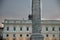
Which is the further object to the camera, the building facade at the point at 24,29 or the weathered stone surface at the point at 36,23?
the building facade at the point at 24,29

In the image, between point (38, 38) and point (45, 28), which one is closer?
point (38, 38)

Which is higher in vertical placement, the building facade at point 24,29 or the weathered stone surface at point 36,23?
the weathered stone surface at point 36,23

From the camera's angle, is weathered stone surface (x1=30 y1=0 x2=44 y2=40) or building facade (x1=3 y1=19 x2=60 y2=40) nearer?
weathered stone surface (x1=30 y1=0 x2=44 y2=40)

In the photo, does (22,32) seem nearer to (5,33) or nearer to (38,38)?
(5,33)

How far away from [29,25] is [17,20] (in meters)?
2.51

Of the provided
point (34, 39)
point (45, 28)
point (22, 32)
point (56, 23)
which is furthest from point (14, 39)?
point (34, 39)

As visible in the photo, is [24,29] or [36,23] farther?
[24,29]

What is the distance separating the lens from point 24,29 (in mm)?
36125

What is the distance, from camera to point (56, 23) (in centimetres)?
3606

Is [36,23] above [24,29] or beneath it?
above

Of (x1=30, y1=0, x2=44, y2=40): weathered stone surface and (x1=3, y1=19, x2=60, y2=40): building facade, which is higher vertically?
(x1=30, y1=0, x2=44, y2=40): weathered stone surface

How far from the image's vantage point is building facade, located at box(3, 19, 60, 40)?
3578 cm

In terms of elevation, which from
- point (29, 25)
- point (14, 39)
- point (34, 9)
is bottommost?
point (14, 39)

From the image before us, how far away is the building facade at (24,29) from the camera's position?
35.8m
